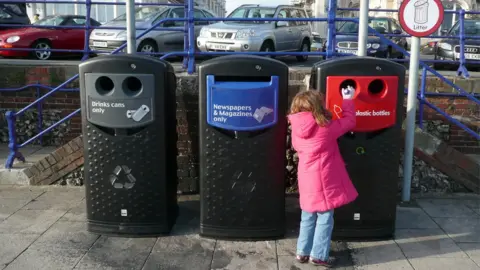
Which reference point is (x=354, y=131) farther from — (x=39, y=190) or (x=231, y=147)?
(x=39, y=190)

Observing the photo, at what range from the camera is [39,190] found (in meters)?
5.42

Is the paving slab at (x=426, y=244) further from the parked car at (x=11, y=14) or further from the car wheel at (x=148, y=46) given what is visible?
the parked car at (x=11, y=14)

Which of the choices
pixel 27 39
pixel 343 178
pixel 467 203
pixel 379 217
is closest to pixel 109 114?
pixel 343 178

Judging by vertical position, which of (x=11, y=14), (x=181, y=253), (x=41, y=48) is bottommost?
(x=181, y=253)

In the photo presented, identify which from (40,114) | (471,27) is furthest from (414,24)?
(471,27)

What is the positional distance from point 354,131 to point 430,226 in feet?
4.30

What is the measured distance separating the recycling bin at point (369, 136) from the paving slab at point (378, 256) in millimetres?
89

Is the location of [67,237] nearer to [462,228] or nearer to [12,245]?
[12,245]

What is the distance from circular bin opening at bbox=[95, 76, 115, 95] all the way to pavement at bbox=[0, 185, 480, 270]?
128 centimetres

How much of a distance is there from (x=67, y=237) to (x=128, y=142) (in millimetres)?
1019

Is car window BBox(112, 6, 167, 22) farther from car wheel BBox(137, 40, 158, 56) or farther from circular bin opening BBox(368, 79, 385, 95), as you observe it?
circular bin opening BBox(368, 79, 385, 95)

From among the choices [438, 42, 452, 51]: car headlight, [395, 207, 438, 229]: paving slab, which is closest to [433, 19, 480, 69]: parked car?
[438, 42, 452, 51]: car headlight

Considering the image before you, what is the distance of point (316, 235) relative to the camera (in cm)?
363

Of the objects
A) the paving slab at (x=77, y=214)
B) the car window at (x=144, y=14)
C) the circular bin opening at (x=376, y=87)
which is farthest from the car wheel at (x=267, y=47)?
the circular bin opening at (x=376, y=87)
